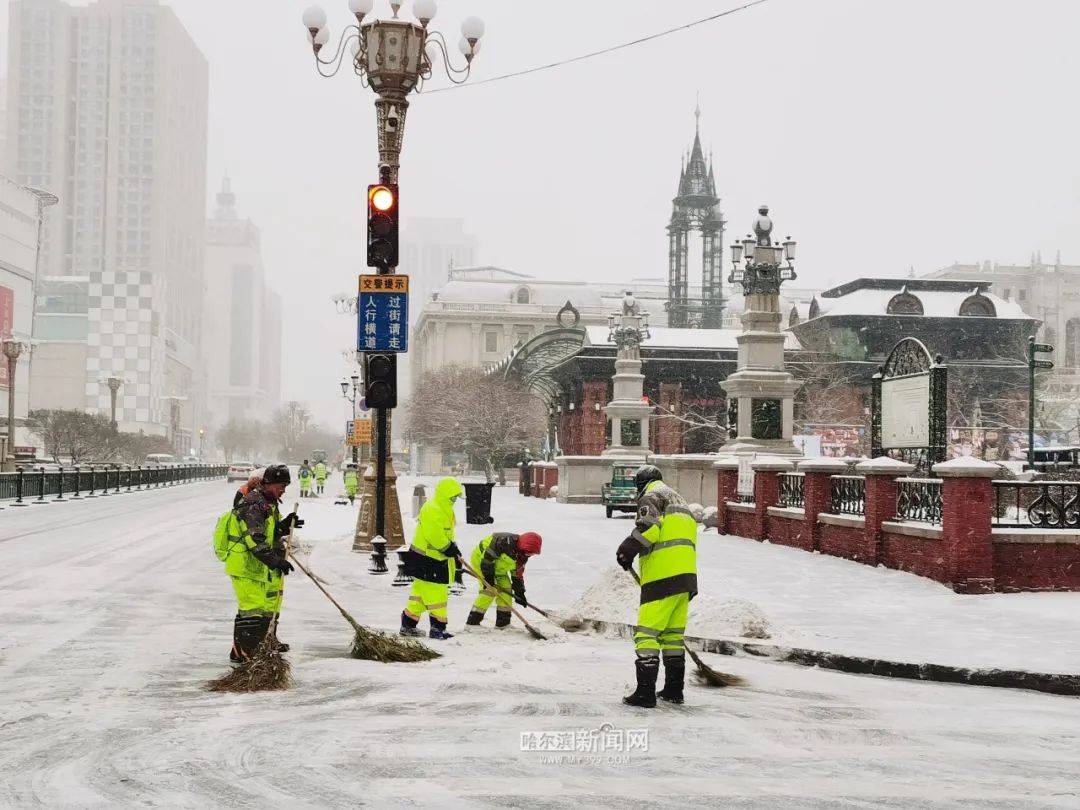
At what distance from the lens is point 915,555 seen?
14938 mm

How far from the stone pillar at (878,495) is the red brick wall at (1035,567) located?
2.43 metres

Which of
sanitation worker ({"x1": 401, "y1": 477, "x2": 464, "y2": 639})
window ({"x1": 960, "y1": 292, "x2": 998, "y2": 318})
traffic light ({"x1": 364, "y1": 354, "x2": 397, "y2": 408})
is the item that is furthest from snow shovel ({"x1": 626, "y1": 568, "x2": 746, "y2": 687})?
window ({"x1": 960, "y1": 292, "x2": 998, "y2": 318})

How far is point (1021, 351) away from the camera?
69125 mm

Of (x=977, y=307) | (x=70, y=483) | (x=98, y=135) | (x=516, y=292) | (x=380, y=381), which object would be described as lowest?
(x=70, y=483)

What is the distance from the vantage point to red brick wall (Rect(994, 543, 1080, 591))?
13.6m

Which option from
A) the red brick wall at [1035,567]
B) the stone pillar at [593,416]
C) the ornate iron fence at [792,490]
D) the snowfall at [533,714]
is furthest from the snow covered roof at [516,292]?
the snowfall at [533,714]

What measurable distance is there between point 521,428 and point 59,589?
199ft

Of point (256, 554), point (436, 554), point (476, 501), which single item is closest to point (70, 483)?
point (476, 501)

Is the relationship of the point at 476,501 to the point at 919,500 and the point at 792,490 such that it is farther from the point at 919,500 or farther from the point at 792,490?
the point at 919,500

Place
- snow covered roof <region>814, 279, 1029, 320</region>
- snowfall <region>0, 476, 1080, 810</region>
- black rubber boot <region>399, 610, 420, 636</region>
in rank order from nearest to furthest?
snowfall <region>0, 476, 1080, 810</region> < black rubber boot <region>399, 610, 420, 636</region> < snow covered roof <region>814, 279, 1029, 320</region>

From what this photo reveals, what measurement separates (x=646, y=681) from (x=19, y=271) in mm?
107197

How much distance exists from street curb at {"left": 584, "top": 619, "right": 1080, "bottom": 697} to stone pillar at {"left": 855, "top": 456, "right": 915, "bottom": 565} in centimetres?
674

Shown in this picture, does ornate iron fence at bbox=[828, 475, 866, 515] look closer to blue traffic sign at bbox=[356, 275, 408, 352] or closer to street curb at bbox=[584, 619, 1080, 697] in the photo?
blue traffic sign at bbox=[356, 275, 408, 352]

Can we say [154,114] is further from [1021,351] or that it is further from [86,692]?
[86,692]
